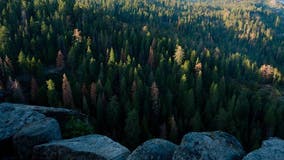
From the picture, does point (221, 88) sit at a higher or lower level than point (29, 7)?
lower

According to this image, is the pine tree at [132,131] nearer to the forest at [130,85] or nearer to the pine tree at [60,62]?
the forest at [130,85]

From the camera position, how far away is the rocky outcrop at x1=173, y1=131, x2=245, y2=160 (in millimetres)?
20800

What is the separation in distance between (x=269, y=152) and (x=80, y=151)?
658 inches

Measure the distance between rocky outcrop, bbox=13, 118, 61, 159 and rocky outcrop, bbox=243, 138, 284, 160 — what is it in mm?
20116

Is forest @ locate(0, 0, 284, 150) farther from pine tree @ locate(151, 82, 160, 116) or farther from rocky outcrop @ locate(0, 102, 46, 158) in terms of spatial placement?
rocky outcrop @ locate(0, 102, 46, 158)

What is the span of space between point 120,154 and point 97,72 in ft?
266

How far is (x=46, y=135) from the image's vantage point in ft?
94.5

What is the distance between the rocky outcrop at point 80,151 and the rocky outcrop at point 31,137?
1348 millimetres

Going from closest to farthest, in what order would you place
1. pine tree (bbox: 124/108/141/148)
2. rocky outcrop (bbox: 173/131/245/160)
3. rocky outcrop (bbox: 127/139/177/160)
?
rocky outcrop (bbox: 173/131/245/160) < rocky outcrop (bbox: 127/139/177/160) < pine tree (bbox: 124/108/141/148)

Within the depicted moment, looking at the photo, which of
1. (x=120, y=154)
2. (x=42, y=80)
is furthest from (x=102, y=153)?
(x=42, y=80)

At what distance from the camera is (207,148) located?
21.3 m

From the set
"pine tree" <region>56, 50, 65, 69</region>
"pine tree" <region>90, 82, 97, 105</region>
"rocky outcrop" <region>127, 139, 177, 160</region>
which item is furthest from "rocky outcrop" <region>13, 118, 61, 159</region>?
"pine tree" <region>56, 50, 65, 69</region>

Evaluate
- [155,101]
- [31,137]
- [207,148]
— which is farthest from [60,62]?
[207,148]

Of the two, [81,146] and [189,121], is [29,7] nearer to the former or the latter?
[189,121]
